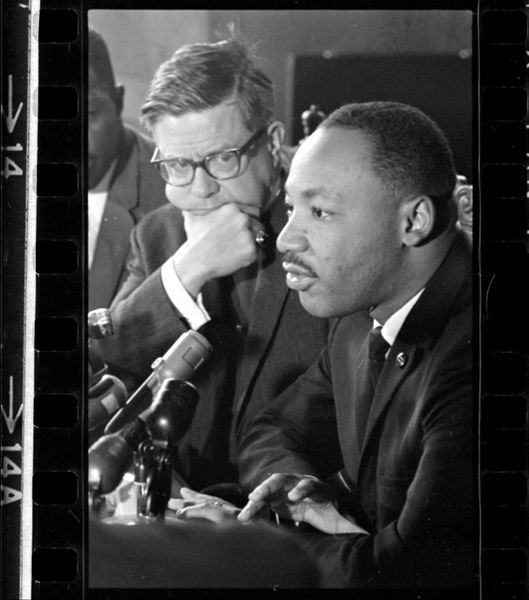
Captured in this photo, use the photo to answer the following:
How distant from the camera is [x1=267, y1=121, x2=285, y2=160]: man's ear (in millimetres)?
1253

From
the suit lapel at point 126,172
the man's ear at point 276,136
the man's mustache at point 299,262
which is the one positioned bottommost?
the man's mustache at point 299,262

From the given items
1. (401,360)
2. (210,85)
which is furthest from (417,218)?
(210,85)

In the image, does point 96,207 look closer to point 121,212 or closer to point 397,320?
point 121,212

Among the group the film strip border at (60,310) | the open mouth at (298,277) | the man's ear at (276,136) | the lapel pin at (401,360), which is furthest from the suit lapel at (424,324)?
the film strip border at (60,310)

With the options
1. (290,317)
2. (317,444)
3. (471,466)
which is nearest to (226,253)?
(290,317)

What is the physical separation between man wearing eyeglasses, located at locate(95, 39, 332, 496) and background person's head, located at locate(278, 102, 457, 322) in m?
0.03

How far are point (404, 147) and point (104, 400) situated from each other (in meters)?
0.42

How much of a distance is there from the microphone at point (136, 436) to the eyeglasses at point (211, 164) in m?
0.22

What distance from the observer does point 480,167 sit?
1.26 metres

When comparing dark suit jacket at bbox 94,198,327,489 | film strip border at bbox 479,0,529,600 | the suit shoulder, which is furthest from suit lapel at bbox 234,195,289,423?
film strip border at bbox 479,0,529,600

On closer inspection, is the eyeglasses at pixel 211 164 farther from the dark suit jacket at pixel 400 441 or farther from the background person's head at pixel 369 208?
the dark suit jacket at pixel 400 441

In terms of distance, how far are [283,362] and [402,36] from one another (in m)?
0.37

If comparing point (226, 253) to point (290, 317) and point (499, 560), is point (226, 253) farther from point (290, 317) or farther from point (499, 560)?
point (499, 560)

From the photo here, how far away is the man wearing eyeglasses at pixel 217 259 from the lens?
1.25 m
